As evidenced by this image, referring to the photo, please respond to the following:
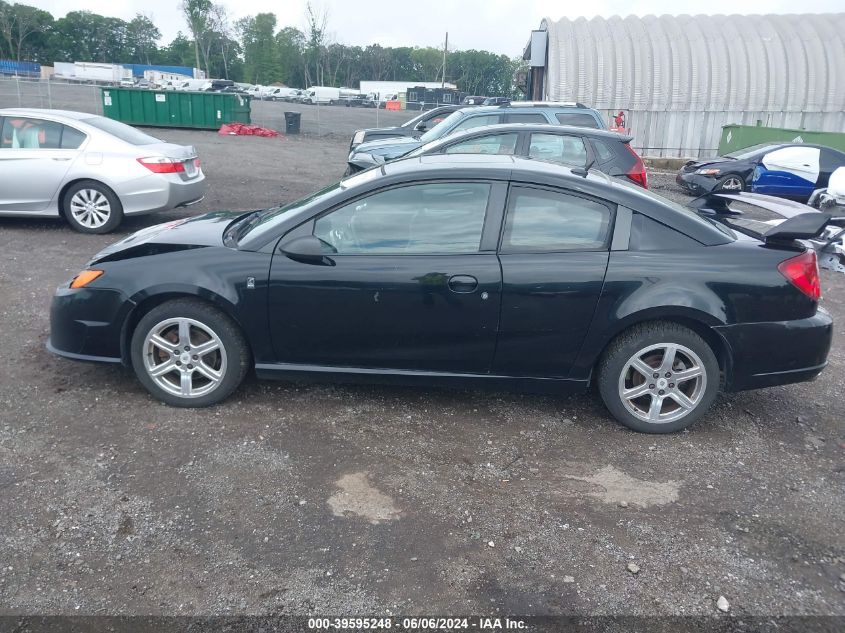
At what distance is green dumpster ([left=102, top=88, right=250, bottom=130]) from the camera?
2516cm

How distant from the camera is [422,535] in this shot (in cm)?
325

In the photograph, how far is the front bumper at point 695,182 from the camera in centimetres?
1475

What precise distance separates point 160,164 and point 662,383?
7.06 metres

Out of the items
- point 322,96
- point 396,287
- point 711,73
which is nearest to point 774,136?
point 711,73

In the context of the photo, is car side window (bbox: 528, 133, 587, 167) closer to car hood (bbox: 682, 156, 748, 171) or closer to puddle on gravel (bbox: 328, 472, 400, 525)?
puddle on gravel (bbox: 328, 472, 400, 525)

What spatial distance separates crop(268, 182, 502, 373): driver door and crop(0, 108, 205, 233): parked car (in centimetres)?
550

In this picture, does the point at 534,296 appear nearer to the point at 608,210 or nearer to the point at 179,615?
the point at 608,210

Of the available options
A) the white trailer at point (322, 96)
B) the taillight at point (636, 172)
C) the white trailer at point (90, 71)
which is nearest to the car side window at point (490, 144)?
the taillight at point (636, 172)

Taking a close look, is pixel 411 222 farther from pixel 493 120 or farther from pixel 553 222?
pixel 493 120

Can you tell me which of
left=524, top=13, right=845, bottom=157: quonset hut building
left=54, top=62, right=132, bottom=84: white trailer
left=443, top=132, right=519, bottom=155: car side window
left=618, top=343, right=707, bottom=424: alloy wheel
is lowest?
left=618, top=343, right=707, bottom=424: alloy wheel

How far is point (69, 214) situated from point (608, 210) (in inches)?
286

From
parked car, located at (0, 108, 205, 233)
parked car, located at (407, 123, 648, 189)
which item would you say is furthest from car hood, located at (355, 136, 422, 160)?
parked car, located at (0, 108, 205, 233)

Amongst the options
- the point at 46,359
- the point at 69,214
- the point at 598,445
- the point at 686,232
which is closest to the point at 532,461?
the point at 598,445

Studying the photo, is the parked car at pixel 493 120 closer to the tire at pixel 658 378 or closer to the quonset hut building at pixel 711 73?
the tire at pixel 658 378
